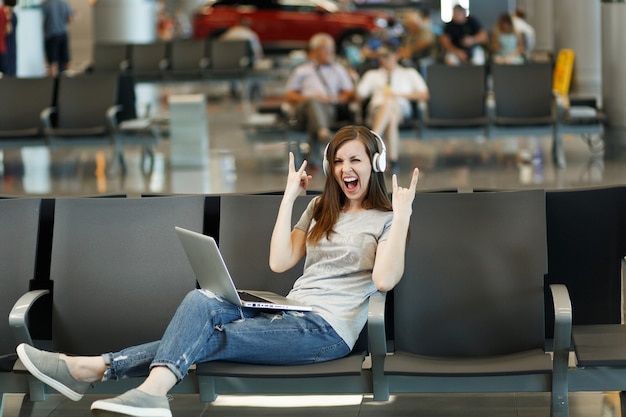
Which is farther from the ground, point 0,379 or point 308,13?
point 308,13

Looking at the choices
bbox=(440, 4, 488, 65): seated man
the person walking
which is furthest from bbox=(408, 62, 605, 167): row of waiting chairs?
the person walking

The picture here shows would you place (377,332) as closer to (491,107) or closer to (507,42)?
(491,107)

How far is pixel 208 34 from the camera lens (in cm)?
2331

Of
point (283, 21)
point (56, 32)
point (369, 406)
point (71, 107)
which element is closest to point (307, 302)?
point (369, 406)

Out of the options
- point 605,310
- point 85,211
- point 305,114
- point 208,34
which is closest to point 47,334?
point 85,211

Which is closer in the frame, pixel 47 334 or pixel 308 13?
pixel 47 334

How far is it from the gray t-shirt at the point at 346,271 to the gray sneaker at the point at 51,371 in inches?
30.9

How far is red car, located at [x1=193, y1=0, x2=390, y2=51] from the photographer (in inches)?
921

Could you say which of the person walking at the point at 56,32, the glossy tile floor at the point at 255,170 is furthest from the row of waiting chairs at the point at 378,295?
the person walking at the point at 56,32

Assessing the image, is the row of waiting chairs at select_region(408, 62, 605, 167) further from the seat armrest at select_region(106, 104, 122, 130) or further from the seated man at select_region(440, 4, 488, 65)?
the seated man at select_region(440, 4, 488, 65)

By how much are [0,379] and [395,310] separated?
1.35 meters

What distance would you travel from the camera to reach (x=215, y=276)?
3.79 m

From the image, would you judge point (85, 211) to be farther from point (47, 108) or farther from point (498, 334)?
point (47, 108)

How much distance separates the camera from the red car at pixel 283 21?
2339cm
